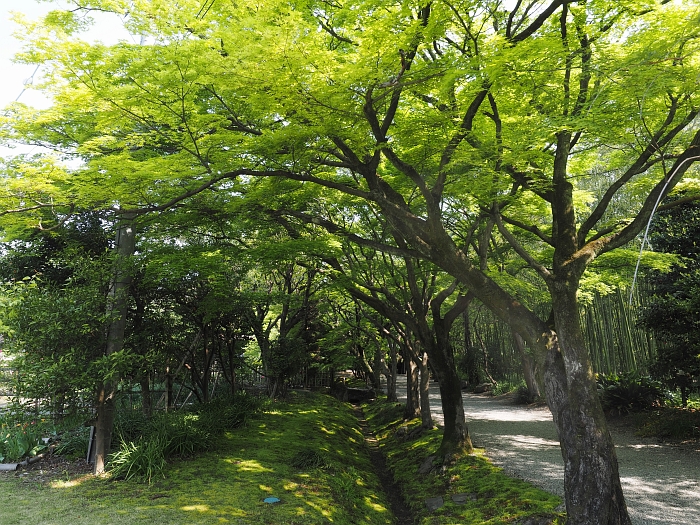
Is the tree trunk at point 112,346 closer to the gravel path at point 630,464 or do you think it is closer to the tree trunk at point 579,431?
the tree trunk at point 579,431

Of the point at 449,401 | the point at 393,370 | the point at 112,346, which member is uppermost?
the point at 112,346

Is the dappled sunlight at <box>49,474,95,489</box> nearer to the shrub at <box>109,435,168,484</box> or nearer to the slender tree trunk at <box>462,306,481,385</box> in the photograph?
the shrub at <box>109,435,168,484</box>

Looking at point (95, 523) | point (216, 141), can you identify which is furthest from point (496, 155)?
point (95, 523)

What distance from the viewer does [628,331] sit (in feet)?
42.2

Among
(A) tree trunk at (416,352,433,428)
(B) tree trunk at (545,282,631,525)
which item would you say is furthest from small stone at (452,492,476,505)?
(A) tree trunk at (416,352,433,428)

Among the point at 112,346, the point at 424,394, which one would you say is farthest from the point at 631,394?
the point at 112,346

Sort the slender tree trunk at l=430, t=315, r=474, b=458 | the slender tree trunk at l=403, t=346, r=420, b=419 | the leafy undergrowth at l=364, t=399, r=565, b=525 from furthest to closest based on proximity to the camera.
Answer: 1. the slender tree trunk at l=403, t=346, r=420, b=419
2. the slender tree trunk at l=430, t=315, r=474, b=458
3. the leafy undergrowth at l=364, t=399, r=565, b=525

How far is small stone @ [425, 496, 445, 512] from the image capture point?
6.43 meters

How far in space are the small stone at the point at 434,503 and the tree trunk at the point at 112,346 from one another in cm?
455

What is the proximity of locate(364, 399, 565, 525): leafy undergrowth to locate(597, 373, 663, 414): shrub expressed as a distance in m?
4.30

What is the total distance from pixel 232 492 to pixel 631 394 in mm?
9284

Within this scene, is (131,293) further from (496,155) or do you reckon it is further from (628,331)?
(628,331)

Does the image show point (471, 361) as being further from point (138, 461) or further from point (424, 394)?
point (138, 461)

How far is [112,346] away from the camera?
679 cm
